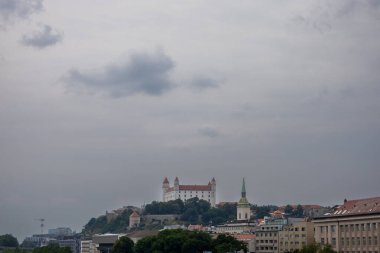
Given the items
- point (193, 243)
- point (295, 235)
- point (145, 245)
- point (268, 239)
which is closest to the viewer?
point (193, 243)

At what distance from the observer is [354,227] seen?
10288 centimetres

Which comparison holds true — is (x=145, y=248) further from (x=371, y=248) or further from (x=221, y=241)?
(x=371, y=248)

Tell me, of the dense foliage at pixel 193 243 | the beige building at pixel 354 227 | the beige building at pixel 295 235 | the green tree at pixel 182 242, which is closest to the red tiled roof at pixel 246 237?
the beige building at pixel 295 235

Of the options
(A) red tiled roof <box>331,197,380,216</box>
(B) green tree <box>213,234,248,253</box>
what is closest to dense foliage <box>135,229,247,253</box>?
(B) green tree <box>213,234,248,253</box>

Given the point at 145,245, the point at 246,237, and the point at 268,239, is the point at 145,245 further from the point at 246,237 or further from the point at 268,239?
the point at 246,237

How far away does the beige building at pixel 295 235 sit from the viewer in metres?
130

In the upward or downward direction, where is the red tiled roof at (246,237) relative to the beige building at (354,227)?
downward

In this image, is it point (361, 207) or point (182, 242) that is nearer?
point (361, 207)

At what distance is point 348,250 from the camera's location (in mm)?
103250

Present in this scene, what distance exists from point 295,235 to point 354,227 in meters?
32.3

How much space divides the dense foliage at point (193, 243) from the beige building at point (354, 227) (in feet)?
59.2

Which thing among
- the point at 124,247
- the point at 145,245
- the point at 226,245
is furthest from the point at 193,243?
the point at 124,247

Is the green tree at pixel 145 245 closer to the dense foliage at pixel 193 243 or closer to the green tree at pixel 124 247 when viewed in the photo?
the dense foliage at pixel 193 243

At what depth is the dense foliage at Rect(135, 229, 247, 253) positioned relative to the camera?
5069 inches
